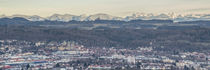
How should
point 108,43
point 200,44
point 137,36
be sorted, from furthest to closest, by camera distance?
point 137,36 → point 108,43 → point 200,44

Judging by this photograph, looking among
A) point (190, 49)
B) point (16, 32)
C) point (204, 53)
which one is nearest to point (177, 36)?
point (190, 49)

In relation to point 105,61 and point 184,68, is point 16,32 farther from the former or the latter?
point 184,68

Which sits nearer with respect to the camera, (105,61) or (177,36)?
(105,61)

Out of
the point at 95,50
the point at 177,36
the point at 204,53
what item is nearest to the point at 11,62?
the point at 95,50

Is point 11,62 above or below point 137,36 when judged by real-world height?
above

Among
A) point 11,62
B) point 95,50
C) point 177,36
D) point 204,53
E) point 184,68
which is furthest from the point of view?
point 177,36

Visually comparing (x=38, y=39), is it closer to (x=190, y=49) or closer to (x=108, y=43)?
(x=108, y=43)
